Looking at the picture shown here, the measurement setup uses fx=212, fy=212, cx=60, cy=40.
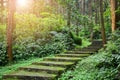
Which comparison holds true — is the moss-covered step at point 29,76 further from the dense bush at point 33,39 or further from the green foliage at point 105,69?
the dense bush at point 33,39

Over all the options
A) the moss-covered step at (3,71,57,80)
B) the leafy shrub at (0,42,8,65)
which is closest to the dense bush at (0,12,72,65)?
the leafy shrub at (0,42,8,65)

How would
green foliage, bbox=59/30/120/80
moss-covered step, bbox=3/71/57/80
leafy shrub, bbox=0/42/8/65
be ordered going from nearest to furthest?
green foliage, bbox=59/30/120/80 → moss-covered step, bbox=3/71/57/80 → leafy shrub, bbox=0/42/8/65

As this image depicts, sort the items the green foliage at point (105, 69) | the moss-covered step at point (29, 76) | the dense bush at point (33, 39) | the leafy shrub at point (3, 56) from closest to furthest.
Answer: the green foliage at point (105, 69), the moss-covered step at point (29, 76), the leafy shrub at point (3, 56), the dense bush at point (33, 39)

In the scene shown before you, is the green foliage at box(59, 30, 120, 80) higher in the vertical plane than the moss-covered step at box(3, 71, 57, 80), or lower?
higher

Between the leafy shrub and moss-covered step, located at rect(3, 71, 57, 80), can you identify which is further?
the leafy shrub

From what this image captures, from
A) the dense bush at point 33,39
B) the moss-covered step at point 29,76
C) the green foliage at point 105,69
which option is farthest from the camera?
the dense bush at point 33,39

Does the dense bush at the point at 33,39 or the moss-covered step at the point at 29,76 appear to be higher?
the dense bush at the point at 33,39

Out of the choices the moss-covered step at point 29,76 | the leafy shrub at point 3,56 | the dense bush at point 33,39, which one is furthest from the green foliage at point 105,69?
the dense bush at point 33,39


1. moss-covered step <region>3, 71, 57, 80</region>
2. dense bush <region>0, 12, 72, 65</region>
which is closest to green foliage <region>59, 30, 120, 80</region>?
moss-covered step <region>3, 71, 57, 80</region>

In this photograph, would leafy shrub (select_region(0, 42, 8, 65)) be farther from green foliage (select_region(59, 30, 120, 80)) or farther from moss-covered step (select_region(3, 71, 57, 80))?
green foliage (select_region(59, 30, 120, 80))

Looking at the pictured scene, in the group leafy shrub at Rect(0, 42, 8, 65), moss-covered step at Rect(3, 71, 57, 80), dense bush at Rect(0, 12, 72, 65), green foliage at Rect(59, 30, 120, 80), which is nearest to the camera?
green foliage at Rect(59, 30, 120, 80)

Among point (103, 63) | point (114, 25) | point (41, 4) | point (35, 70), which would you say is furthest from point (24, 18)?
point (103, 63)

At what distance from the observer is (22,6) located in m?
26.2

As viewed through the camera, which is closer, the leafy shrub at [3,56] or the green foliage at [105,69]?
the green foliage at [105,69]
